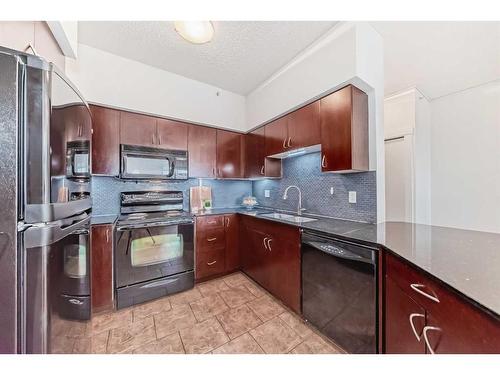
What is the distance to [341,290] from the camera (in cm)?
140

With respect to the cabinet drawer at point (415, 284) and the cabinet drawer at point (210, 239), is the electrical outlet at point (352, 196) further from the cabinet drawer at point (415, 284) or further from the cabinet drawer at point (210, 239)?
the cabinet drawer at point (210, 239)

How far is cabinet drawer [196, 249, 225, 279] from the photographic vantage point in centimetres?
240

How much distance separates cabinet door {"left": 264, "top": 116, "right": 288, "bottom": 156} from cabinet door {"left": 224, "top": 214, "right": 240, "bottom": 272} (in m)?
1.05

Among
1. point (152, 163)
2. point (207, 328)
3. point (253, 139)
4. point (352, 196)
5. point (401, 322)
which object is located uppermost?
point (253, 139)

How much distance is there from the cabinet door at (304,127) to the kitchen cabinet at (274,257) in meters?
0.92

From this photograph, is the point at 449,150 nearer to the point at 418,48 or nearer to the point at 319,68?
the point at 418,48

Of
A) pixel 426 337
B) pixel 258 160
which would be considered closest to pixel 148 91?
pixel 258 160

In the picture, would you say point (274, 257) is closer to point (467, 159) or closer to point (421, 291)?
point (421, 291)

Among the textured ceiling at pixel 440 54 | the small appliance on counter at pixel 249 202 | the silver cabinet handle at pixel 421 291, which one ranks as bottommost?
the silver cabinet handle at pixel 421 291

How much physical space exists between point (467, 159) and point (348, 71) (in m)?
2.61

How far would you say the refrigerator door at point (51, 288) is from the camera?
662 mm

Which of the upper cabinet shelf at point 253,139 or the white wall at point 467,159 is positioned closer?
the upper cabinet shelf at point 253,139

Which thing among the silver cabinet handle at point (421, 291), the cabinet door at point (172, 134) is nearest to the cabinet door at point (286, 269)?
the silver cabinet handle at point (421, 291)
